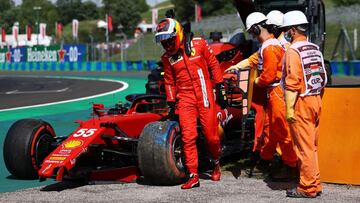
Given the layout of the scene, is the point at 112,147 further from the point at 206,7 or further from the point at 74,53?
the point at 206,7

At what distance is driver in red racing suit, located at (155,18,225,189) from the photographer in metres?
7.01

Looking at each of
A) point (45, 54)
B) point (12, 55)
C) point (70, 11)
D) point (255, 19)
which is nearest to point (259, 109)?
point (255, 19)

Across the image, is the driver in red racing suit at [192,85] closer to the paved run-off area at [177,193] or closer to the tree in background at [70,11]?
the paved run-off area at [177,193]

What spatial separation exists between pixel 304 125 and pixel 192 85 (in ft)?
4.59

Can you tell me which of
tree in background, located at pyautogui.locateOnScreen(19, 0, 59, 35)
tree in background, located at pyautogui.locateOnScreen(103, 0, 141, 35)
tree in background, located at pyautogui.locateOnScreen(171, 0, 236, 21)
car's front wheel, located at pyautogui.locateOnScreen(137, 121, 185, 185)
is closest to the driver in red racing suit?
car's front wheel, located at pyautogui.locateOnScreen(137, 121, 185, 185)

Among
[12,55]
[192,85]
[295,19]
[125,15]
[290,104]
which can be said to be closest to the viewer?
[290,104]

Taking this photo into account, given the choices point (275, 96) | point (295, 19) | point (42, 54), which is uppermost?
point (295, 19)

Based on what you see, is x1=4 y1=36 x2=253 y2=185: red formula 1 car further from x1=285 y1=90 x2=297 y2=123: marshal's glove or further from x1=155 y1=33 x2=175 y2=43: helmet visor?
x1=285 y1=90 x2=297 y2=123: marshal's glove

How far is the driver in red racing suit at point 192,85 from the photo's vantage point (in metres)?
7.01

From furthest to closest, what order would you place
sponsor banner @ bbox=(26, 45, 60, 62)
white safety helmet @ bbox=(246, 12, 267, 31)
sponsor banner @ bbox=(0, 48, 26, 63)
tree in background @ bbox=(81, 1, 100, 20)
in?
tree in background @ bbox=(81, 1, 100, 20), sponsor banner @ bbox=(0, 48, 26, 63), sponsor banner @ bbox=(26, 45, 60, 62), white safety helmet @ bbox=(246, 12, 267, 31)

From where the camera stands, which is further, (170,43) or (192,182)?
(170,43)

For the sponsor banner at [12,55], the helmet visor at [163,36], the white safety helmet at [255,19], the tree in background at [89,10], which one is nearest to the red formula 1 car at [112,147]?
the white safety helmet at [255,19]

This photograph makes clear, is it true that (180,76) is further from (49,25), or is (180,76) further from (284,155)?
(49,25)

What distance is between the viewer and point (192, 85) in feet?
23.5
